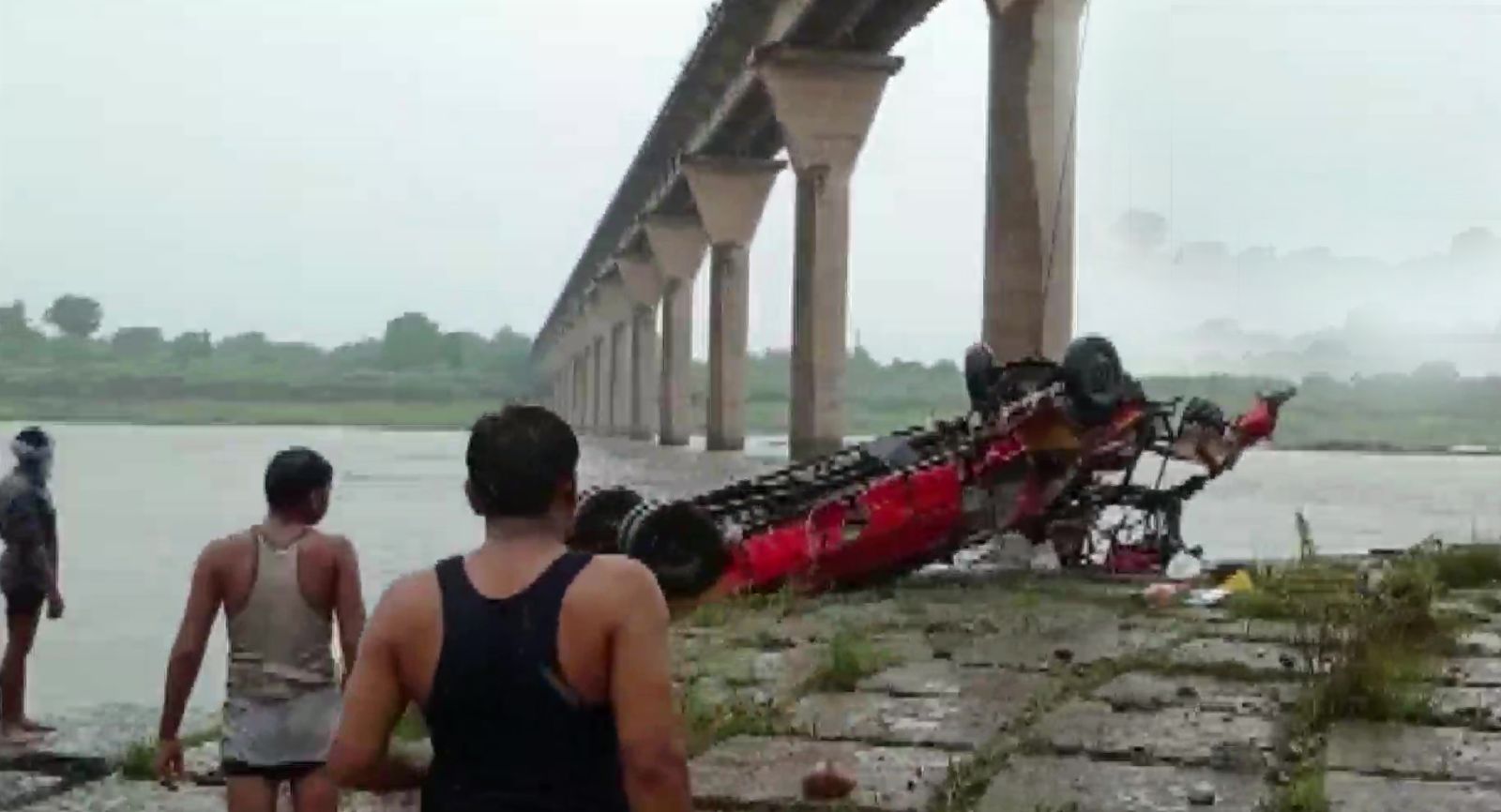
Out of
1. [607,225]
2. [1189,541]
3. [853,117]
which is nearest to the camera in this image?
[1189,541]

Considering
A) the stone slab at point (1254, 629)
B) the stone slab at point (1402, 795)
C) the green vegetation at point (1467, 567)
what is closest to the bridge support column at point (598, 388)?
the green vegetation at point (1467, 567)

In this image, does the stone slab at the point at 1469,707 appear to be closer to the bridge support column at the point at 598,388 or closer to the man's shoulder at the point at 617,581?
the man's shoulder at the point at 617,581

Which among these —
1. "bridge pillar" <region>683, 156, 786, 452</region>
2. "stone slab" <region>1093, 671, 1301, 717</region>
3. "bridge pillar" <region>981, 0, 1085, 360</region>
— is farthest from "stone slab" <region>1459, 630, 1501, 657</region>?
"bridge pillar" <region>683, 156, 786, 452</region>

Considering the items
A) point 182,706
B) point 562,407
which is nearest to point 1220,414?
point 182,706

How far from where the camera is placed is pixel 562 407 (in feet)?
410

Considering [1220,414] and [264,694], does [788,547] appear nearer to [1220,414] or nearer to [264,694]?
[1220,414]

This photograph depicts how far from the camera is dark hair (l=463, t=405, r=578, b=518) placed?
9.91 ft

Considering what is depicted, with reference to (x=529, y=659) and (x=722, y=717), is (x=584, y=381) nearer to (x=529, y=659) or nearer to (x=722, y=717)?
(x=722, y=717)

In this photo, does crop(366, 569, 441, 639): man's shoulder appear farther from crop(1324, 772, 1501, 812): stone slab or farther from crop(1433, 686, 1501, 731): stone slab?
crop(1433, 686, 1501, 731): stone slab

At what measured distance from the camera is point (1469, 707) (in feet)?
22.0

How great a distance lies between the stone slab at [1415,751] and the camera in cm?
562

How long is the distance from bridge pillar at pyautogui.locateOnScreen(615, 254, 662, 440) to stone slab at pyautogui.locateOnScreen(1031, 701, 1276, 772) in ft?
217

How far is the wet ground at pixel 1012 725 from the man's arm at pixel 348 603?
2.92 ft

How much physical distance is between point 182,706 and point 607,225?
69884mm
